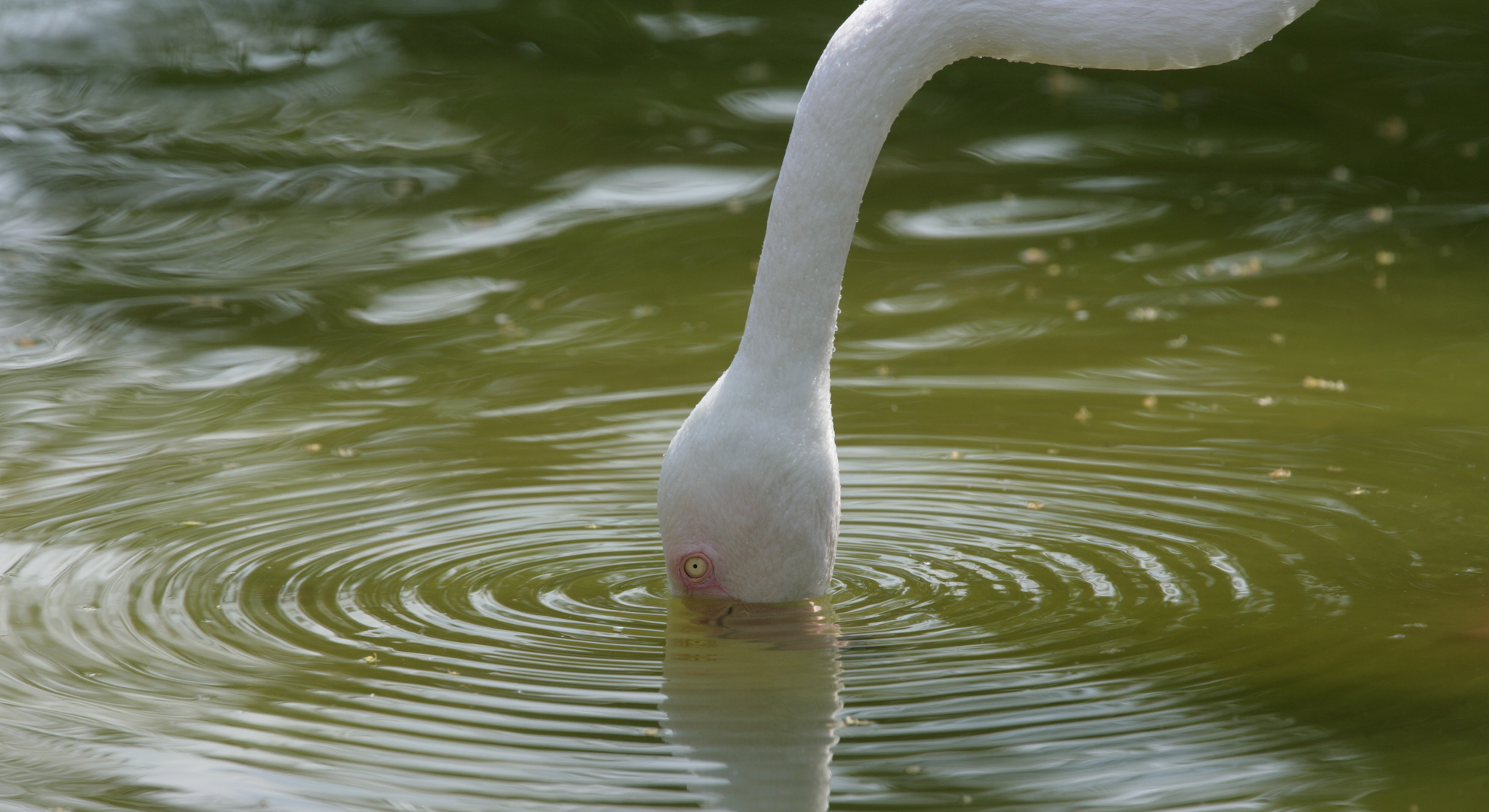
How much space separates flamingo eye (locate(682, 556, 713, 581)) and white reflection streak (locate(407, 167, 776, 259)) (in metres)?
2.97

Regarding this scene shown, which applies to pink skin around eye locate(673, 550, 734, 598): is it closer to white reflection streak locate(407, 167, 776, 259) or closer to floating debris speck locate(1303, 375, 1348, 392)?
floating debris speck locate(1303, 375, 1348, 392)

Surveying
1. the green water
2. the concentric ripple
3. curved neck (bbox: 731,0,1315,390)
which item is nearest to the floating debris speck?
the green water

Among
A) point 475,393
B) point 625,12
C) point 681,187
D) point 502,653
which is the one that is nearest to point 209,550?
point 502,653

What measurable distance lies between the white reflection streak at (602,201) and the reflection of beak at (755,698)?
9.88 feet

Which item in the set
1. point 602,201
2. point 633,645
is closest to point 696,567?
point 633,645

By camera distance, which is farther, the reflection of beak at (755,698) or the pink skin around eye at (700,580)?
the pink skin around eye at (700,580)

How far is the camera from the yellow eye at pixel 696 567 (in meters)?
2.99

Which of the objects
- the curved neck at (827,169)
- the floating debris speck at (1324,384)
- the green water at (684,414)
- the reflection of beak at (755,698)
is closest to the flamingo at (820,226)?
the curved neck at (827,169)

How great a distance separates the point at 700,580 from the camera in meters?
3.01

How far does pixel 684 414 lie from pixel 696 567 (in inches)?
49.8

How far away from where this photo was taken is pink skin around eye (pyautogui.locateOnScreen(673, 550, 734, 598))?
298 centimetres

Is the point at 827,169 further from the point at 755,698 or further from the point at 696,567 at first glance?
the point at 755,698

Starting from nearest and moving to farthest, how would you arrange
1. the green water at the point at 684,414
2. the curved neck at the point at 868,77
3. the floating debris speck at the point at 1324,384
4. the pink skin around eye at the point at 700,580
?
the green water at the point at 684,414 → the curved neck at the point at 868,77 → the pink skin around eye at the point at 700,580 → the floating debris speck at the point at 1324,384

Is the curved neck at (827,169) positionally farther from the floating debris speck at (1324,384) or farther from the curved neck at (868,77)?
the floating debris speck at (1324,384)
